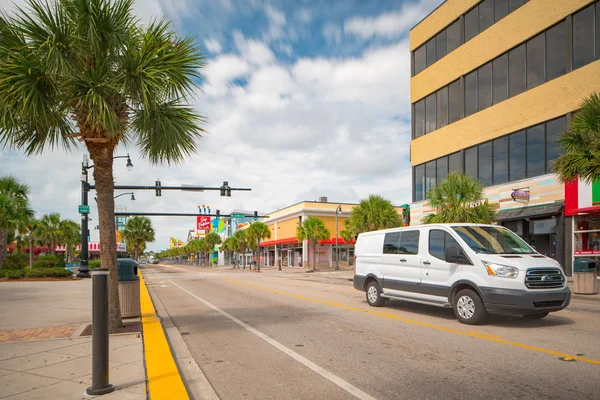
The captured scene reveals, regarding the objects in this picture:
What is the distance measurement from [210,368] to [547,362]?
452cm

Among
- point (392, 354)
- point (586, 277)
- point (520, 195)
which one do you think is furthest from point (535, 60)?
point (392, 354)

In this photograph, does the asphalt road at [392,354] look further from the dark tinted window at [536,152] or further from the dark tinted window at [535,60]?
the dark tinted window at [535,60]

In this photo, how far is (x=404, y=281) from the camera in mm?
11102

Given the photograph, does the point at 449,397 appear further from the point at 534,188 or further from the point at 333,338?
the point at 534,188

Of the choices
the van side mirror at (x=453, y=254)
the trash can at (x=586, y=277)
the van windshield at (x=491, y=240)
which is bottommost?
the trash can at (x=586, y=277)

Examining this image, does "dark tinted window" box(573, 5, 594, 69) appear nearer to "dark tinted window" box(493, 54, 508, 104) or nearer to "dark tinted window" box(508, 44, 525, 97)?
"dark tinted window" box(508, 44, 525, 97)

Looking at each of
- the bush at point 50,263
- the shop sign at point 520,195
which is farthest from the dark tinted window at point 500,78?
the bush at point 50,263

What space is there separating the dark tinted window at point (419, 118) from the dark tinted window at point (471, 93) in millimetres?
4692

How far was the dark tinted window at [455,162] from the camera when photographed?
99.3 feet

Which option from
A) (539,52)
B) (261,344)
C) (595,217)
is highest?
(539,52)

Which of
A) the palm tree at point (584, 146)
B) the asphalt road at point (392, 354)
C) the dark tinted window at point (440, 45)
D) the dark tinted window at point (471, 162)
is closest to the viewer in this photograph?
the asphalt road at point (392, 354)

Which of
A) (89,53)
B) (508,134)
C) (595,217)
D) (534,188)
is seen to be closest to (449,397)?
(89,53)

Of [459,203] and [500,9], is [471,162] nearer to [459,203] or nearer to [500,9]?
[459,203]

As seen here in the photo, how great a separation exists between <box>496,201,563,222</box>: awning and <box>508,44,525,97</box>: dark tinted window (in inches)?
260
